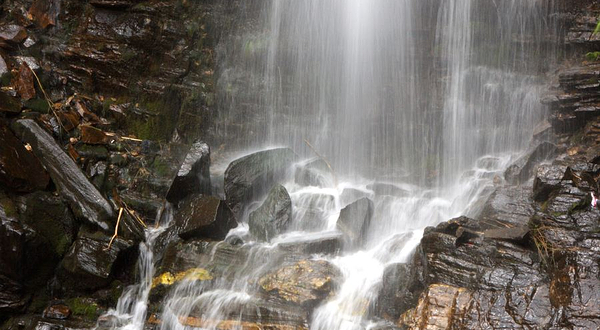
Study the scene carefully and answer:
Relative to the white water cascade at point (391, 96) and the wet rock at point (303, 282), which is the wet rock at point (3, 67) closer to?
the white water cascade at point (391, 96)

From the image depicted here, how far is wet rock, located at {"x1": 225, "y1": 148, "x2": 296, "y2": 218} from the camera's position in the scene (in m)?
8.85

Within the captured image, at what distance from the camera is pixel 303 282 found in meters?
6.42

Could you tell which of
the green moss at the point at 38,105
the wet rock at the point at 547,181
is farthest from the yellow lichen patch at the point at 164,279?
the wet rock at the point at 547,181

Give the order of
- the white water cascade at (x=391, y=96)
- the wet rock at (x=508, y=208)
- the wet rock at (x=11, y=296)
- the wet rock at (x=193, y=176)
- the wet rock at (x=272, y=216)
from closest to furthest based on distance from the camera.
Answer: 1. the wet rock at (x=508, y=208)
2. the wet rock at (x=11, y=296)
3. the wet rock at (x=272, y=216)
4. the wet rock at (x=193, y=176)
5. the white water cascade at (x=391, y=96)

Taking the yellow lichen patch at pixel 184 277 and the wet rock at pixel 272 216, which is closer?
the yellow lichen patch at pixel 184 277

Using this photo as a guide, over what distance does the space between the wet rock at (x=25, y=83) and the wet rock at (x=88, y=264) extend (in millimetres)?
3551

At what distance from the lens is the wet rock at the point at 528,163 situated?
8.38m

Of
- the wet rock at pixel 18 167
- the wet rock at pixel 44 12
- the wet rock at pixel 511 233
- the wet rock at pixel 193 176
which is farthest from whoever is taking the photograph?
the wet rock at pixel 44 12

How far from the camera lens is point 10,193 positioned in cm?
723

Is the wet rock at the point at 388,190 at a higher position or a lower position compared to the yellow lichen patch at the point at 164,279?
higher

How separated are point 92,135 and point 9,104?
58.9 inches

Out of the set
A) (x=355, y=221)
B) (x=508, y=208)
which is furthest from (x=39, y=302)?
(x=508, y=208)

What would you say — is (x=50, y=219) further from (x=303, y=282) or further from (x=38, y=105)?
(x=303, y=282)

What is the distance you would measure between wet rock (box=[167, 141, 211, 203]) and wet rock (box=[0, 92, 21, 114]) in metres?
3.27
